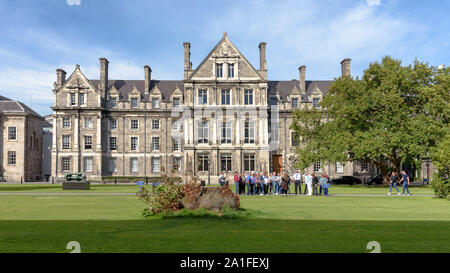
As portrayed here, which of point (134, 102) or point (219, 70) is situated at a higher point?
point (219, 70)

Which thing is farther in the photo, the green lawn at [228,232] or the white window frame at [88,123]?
the white window frame at [88,123]

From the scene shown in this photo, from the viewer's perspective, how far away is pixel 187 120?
49156mm

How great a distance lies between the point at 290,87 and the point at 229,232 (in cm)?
5139

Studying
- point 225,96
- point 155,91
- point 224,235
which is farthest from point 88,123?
point 224,235

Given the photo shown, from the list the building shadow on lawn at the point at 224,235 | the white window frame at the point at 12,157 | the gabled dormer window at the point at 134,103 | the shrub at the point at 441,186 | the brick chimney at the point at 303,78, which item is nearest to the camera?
the building shadow on lawn at the point at 224,235

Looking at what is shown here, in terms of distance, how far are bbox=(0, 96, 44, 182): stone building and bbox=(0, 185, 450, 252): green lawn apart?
151 feet

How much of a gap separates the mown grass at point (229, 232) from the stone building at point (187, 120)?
33.7 m

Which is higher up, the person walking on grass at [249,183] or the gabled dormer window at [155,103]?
the gabled dormer window at [155,103]

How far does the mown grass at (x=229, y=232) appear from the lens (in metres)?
8.56

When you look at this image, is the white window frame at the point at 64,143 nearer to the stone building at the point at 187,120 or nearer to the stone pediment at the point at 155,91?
the stone building at the point at 187,120

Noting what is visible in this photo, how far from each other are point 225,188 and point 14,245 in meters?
8.14

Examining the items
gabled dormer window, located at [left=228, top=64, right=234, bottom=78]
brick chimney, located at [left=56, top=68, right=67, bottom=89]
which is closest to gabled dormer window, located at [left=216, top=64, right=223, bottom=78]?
gabled dormer window, located at [left=228, top=64, right=234, bottom=78]

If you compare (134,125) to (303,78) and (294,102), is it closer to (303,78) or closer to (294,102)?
(294,102)

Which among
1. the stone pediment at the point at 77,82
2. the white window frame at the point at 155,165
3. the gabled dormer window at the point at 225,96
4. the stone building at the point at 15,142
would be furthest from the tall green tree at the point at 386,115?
the stone building at the point at 15,142
